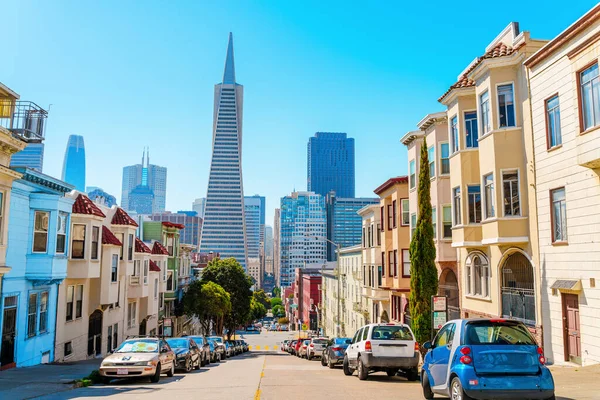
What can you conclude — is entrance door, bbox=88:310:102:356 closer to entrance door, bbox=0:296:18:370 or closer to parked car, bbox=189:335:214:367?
parked car, bbox=189:335:214:367

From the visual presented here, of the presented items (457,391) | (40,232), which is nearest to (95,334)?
(40,232)

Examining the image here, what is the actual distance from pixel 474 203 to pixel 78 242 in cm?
1864

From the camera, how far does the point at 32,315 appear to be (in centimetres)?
2188

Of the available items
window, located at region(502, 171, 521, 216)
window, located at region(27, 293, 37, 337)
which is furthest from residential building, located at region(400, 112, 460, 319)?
window, located at region(27, 293, 37, 337)

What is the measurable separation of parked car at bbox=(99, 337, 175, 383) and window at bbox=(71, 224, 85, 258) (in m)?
9.90

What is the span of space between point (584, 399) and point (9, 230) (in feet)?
62.1

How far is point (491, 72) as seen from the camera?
2028 cm

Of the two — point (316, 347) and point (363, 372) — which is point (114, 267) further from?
point (363, 372)

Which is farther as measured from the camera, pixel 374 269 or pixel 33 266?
pixel 374 269

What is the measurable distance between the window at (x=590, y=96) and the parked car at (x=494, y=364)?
8063 millimetres

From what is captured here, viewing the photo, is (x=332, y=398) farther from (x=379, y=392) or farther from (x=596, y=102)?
(x=596, y=102)

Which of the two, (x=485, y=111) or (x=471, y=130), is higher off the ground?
(x=485, y=111)

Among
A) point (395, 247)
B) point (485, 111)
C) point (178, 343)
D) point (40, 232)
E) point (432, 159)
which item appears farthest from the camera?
point (395, 247)

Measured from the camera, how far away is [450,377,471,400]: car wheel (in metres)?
8.98
